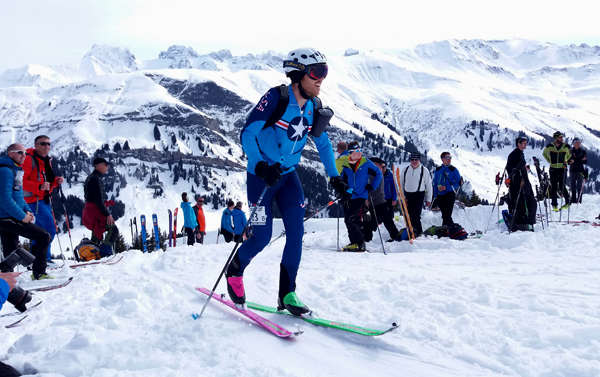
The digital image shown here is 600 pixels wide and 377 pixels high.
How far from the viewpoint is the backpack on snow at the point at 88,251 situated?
9.41 m

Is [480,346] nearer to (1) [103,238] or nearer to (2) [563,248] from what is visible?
(2) [563,248]

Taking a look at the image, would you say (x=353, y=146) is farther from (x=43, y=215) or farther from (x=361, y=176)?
(x=43, y=215)

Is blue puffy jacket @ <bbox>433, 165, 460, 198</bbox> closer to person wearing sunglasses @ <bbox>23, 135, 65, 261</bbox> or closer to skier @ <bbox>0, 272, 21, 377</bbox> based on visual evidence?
person wearing sunglasses @ <bbox>23, 135, 65, 261</bbox>

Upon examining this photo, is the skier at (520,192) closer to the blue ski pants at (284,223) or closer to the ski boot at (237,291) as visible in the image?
the blue ski pants at (284,223)

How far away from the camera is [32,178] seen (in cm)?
734

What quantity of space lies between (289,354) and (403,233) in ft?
26.6

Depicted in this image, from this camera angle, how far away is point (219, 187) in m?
183

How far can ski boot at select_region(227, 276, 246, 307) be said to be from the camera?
4512 mm

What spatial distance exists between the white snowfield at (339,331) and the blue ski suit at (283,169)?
670 millimetres

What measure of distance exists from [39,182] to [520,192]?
34.5 ft

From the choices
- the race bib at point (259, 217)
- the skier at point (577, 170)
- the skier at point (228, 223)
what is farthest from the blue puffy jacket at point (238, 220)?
the skier at point (577, 170)

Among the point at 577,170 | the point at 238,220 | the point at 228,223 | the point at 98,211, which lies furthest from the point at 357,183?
the point at 577,170

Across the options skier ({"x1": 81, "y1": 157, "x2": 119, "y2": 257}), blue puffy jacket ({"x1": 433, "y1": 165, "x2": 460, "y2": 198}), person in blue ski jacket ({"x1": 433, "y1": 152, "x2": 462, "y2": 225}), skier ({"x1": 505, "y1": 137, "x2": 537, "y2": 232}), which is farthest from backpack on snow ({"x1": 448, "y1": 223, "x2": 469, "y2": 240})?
skier ({"x1": 81, "y1": 157, "x2": 119, "y2": 257})

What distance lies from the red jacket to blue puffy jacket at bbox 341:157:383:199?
6180mm
